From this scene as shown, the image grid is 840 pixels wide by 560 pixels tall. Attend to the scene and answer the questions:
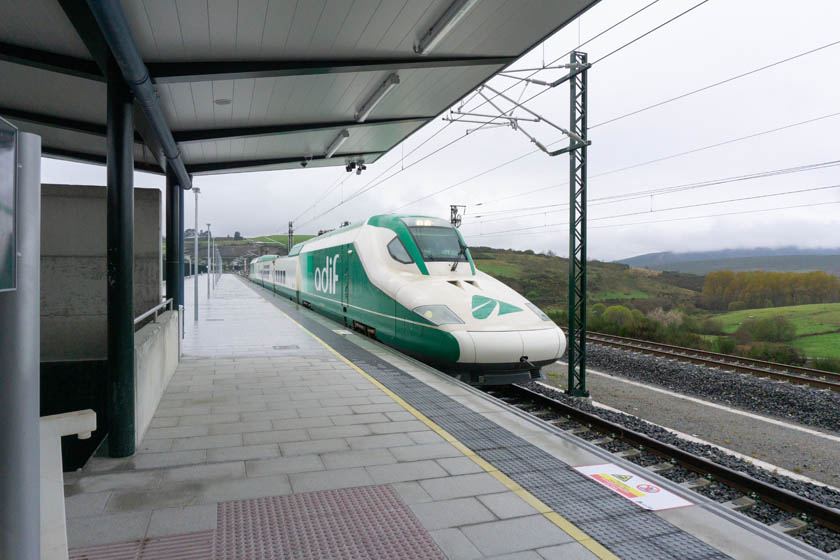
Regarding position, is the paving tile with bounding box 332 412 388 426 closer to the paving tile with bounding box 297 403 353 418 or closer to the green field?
the paving tile with bounding box 297 403 353 418

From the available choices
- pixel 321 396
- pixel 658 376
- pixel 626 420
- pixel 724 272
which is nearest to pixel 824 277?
pixel 724 272

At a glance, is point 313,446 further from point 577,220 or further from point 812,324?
point 812,324

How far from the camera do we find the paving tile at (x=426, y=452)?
4331mm

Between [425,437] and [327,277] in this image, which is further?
[327,277]

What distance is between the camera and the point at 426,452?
14.6ft

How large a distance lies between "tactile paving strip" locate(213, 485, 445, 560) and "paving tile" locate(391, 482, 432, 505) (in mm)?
63

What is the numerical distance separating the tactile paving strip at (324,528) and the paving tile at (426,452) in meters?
0.71

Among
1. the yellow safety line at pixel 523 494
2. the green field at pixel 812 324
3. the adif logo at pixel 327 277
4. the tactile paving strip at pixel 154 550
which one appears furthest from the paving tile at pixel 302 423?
the green field at pixel 812 324

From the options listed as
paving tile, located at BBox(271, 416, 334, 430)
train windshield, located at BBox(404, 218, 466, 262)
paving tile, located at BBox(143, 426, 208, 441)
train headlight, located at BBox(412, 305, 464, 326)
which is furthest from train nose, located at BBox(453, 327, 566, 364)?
paving tile, located at BBox(143, 426, 208, 441)

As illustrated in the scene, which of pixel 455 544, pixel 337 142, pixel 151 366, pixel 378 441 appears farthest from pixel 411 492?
pixel 337 142

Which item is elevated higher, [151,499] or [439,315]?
[439,315]

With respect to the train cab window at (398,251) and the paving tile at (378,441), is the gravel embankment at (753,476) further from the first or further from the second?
the train cab window at (398,251)

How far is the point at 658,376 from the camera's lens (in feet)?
38.3

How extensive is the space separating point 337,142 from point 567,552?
770cm
